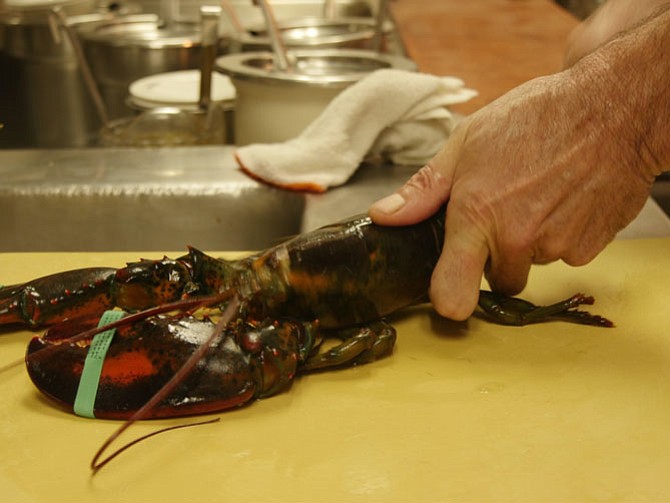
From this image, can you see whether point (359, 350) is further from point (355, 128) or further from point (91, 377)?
point (355, 128)

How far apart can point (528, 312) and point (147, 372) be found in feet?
2.17

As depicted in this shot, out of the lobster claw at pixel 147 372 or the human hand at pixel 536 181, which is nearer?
the lobster claw at pixel 147 372

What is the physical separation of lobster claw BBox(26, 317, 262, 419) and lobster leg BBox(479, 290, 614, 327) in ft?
1.54

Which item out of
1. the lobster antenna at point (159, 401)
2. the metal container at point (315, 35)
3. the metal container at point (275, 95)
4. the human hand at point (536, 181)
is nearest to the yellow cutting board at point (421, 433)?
the lobster antenna at point (159, 401)

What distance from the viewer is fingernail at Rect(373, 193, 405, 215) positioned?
134 cm

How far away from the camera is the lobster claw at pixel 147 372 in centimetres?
106

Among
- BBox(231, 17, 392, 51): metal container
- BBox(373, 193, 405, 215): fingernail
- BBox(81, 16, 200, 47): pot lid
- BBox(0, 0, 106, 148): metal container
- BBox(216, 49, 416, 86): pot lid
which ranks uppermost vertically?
BBox(373, 193, 405, 215): fingernail

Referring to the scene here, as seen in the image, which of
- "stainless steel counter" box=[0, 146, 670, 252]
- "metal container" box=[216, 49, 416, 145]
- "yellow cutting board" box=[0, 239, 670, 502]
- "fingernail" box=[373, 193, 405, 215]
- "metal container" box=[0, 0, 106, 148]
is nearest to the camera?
"yellow cutting board" box=[0, 239, 670, 502]

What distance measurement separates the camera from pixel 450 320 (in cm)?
139

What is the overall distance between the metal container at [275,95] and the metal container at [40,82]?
110 cm

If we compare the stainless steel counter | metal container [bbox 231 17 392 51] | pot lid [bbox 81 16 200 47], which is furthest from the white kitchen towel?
pot lid [bbox 81 16 200 47]

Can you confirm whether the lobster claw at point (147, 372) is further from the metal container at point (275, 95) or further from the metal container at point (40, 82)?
the metal container at point (40, 82)

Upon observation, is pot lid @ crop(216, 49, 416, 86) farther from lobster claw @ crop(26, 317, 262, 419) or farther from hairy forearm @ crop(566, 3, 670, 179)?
lobster claw @ crop(26, 317, 262, 419)

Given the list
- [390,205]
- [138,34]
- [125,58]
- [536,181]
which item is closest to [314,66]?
[125,58]
